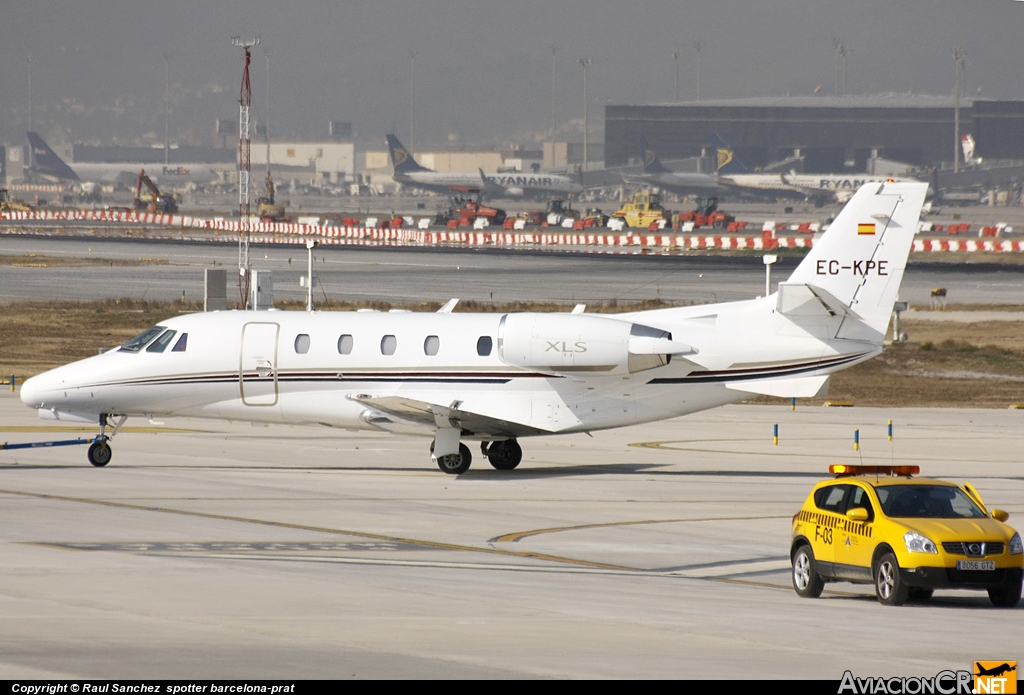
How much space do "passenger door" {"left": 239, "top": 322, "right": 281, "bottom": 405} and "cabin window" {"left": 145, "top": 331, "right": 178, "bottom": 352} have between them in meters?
1.66

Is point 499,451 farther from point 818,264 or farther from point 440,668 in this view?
point 440,668

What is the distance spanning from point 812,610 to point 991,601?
2261 mm

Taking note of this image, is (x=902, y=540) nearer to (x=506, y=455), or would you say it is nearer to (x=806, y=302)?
(x=806, y=302)

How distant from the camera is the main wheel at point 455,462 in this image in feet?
94.4

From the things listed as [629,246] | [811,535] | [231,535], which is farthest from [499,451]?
[629,246]

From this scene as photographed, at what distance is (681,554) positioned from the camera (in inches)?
797

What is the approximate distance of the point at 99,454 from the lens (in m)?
28.4

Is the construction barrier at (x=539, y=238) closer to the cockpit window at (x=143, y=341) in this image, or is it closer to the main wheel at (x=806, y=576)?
the cockpit window at (x=143, y=341)

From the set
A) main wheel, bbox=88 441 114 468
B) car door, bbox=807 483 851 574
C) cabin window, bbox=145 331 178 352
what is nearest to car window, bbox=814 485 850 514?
car door, bbox=807 483 851 574

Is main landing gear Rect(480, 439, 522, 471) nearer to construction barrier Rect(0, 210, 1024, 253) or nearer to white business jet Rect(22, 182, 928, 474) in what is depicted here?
white business jet Rect(22, 182, 928, 474)

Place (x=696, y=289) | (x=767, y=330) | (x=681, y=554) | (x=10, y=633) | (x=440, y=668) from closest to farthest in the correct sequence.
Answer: (x=440, y=668) < (x=10, y=633) < (x=681, y=554) < (x=767, y=330) < (x=696, y=289)

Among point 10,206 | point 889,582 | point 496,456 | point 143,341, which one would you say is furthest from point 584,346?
point 10,206

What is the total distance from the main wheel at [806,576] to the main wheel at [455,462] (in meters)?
12.2

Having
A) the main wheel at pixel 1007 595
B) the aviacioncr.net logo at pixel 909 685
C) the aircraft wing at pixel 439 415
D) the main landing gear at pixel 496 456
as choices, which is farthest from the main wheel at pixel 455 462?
the aviacioncr.net logo at pixel 909 685
